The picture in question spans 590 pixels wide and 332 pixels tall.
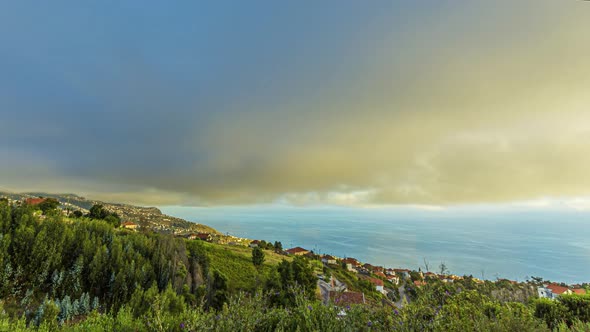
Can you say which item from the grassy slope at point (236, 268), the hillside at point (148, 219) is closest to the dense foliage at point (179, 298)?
the grassy slope at point (236, 268)

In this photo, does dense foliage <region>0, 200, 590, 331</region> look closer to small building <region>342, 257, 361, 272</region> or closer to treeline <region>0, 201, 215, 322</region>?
treeline <region>0, 201, 215, 322</region>

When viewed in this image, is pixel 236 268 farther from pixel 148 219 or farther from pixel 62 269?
pixel 148 219

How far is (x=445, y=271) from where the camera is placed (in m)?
4.18

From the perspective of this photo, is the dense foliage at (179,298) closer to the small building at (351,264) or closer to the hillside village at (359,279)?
the hillside village at (359,279)

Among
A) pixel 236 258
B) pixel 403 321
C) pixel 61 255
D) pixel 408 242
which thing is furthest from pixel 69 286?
pixel 408 242

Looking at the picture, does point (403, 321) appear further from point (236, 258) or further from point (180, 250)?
point (236, 258)

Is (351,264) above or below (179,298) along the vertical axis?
below

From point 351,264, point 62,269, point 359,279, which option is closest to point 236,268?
point 62,269

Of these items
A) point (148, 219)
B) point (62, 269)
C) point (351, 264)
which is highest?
point (62, 269)

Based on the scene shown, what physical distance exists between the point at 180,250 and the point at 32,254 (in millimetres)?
11340

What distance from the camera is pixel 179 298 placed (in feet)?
24.2

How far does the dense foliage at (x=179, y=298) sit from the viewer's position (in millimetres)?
2904

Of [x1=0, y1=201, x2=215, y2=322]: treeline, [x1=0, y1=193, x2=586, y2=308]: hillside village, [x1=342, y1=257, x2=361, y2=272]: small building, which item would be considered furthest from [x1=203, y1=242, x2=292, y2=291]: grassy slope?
[x1=342, y1=257, x2=361, y2=272]: small building

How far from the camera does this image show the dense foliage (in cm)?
290
